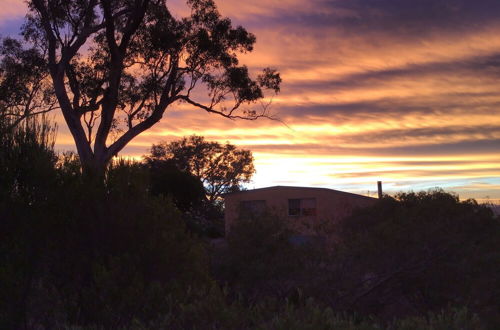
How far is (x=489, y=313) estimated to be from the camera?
18375mm

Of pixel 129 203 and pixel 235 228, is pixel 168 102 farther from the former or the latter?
pixel 129 203

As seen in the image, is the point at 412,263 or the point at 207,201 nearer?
the point at 412,263

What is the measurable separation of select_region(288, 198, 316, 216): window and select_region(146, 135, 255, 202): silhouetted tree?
1698 cm

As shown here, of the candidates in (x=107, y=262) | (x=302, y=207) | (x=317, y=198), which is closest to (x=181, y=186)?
(x=302, y=207)

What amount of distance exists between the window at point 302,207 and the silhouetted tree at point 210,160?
55.7 feet

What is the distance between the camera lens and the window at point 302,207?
40.4 meters

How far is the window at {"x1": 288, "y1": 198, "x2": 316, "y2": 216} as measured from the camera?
40375 millimetres

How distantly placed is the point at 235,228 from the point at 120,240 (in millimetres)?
8028

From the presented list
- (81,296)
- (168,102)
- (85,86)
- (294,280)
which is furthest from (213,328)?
(85,86)

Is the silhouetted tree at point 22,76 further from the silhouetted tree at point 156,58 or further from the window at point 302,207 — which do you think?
the window at point 302,207

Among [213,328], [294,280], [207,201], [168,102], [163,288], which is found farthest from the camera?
[207,201]

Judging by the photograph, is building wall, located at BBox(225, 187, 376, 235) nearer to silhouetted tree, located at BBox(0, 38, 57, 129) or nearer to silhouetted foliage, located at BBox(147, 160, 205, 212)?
silhouetted foliage, located at BBox(147, 160, 205, 212)

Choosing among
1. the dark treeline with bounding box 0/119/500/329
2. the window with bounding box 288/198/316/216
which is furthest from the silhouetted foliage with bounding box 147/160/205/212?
the dark treeline with bounding box 0/119/500/329

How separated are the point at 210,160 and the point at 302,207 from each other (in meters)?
19.6
